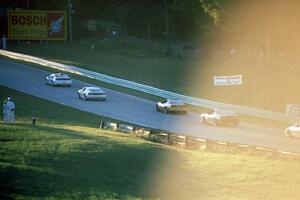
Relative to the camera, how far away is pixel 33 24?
79.5 m

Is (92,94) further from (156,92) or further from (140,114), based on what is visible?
(156,92)

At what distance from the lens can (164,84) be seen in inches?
2351

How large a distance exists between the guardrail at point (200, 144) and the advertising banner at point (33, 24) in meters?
46.7

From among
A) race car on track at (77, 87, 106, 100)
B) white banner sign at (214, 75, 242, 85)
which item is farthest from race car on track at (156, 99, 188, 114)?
white banner sign at (214, 75, 242, 85)

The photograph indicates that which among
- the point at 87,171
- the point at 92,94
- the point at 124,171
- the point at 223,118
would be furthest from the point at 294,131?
the point at 87,171

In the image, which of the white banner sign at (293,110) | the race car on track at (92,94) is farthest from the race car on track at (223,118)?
the race car on track at (92,94)

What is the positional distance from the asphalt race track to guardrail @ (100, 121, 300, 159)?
4.92 meters

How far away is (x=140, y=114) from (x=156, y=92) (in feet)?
30.7

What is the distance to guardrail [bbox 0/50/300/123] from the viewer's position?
150 ft

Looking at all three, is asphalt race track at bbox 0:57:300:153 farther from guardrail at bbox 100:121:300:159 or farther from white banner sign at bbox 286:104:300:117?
guardrail at bbox 100:121:300:159

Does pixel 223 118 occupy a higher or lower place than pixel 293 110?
higher

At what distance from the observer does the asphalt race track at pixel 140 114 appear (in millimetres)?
36844

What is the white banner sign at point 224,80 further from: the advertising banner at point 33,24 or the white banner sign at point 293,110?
the advertising banner at point 33,24

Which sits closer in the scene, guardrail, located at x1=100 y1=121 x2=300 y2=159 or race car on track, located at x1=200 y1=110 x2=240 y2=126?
guardrail, located at x1=100 y1=121 x2=300 y2=159
